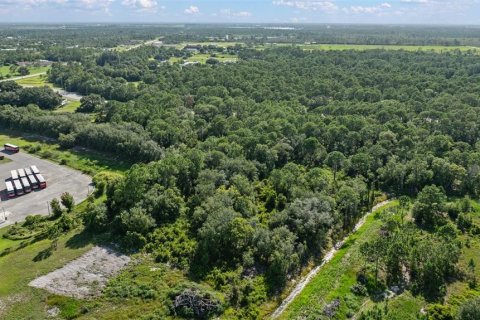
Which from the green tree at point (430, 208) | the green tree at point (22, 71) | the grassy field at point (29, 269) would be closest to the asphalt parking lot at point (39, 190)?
the grassy field at point (29, 269)

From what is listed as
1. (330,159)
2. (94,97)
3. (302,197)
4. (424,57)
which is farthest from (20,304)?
(424,57)

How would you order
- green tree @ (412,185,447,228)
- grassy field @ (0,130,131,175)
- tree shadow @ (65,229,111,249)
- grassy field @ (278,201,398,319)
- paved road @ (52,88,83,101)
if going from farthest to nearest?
paved road @ (52,88,83,101) → grassy field @ (0,130,131,175) → green tree @ (412,185,447,228) → tree shadow @ (65,229,111,249) → grassy field @ (278,201,398,319)

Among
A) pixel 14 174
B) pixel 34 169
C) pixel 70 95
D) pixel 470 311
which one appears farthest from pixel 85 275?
pixel 70 95

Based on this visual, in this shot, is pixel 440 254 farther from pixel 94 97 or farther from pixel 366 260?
pixel 94 97

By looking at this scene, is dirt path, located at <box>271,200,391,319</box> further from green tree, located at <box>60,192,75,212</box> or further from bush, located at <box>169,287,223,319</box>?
green tree, located at <box>60,192,75,212</box>

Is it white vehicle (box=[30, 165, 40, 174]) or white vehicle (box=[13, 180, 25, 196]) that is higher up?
white vehicle (box=[30, 165, 40, 174])

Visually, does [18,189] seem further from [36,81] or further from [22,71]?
[22,71]

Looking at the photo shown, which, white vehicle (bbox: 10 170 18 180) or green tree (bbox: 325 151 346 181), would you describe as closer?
white vehicle (bbox: 10 170 18 180)

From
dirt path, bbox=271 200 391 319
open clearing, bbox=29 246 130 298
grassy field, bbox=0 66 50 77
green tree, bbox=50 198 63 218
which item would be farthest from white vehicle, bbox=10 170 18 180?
grassy field, bbox=0 66 50 77
